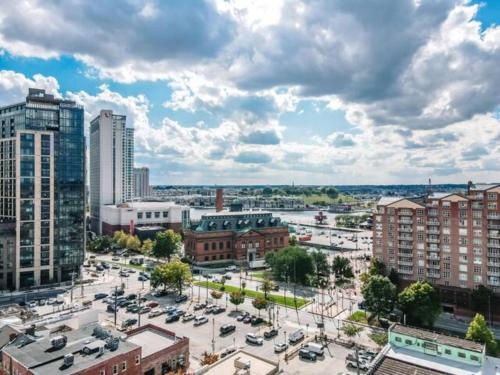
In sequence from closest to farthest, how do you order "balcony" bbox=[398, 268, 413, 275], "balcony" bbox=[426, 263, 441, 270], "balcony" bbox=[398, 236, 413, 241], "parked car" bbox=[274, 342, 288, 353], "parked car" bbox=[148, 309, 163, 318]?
1. "parked car" bbox=[274, 342, 288, 353]
2. "parked car" bbox=[148, 309, 163, 318]
3. "balcony" bbox=[426, 263, 441, 270]
4. "balcony" bbox=[398, 268, 413, 275]
5. "balcony" bbox=[398, 236, 413, 241]

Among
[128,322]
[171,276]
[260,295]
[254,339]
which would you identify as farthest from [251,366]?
[171,276]

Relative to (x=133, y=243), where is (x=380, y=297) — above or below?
below

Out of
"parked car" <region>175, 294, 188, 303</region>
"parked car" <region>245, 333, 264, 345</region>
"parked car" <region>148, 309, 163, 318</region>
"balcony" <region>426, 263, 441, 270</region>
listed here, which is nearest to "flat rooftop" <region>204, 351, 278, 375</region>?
"parked car" <region>245, 333, 264, 345</region>

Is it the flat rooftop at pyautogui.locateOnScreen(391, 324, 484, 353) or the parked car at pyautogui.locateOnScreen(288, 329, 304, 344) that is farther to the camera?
the parked car at pyautogui.locateOnScreen(288, 329, 304, 344)

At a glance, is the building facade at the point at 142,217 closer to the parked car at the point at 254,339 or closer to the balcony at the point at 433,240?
the parked car at the point at 254,339

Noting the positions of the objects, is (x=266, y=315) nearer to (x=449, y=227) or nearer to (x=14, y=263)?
(x=449, y=227)

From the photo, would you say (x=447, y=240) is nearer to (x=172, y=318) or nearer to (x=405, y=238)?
(x=405, y=238)

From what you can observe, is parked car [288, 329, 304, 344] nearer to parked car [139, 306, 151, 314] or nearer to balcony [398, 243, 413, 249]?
parked car [139, 306, 151, 314]
